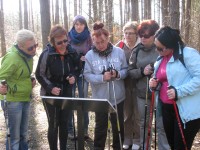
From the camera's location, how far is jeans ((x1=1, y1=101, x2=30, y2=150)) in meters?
4.17

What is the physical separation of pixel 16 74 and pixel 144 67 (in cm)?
186

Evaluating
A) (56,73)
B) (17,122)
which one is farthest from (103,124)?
(17,122)

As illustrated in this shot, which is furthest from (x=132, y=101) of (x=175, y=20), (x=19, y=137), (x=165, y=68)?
(x=175, y=20)

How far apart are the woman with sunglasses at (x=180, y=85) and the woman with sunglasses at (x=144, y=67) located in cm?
74

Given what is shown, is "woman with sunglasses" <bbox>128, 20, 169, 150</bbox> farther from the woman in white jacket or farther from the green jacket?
the green jacket

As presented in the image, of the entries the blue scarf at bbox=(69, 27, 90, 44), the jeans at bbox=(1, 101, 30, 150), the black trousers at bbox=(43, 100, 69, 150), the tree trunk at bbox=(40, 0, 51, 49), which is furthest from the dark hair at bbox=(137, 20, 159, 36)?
the tree trunk at bbox=(40, 0, 51, 49)

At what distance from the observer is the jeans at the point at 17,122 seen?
164 inches

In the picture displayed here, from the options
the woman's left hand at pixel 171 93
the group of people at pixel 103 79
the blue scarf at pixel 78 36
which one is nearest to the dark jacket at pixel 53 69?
the group of people at pixel 103 79

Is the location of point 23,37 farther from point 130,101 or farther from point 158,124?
point 158,124

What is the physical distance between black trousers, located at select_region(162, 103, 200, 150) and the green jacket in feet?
6.41

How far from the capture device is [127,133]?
5.23m

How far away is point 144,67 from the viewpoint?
4418 mm

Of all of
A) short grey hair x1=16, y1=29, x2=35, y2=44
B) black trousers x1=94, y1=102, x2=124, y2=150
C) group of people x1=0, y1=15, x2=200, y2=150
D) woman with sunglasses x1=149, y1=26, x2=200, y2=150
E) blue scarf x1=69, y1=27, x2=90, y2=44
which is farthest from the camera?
blue scarf x1=69, y1=27, x2=90, y2=44

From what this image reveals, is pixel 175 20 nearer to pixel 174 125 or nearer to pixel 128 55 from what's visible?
pixel 128 55
